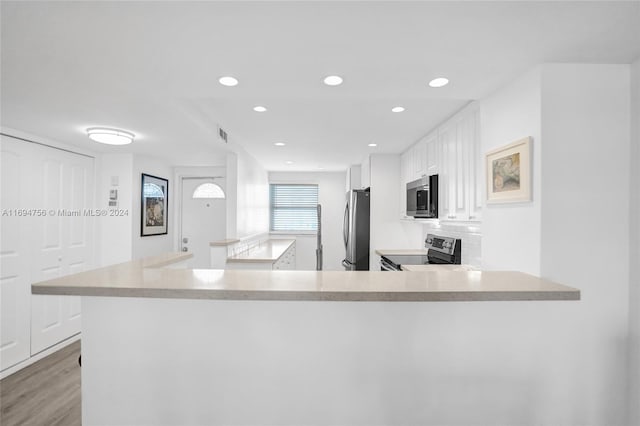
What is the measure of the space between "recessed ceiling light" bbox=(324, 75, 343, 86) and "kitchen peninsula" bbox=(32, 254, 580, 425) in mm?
1158

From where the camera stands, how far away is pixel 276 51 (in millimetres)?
1595

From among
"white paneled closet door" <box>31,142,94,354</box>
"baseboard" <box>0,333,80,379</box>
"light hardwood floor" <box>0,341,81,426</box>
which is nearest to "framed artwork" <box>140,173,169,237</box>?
"white paneled closet door" <box>31,142,94,354</box>

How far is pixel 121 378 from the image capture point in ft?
4.94

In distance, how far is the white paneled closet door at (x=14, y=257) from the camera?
9.36 ft

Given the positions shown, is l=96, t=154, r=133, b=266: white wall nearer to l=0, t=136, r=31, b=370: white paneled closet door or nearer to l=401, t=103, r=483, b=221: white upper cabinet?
l=0, t=136, r=31, b=370: white paneled closet door

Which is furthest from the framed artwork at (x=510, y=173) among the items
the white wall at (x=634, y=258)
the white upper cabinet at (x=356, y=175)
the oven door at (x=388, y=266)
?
the white upper cabinet at (x=356, y=175)

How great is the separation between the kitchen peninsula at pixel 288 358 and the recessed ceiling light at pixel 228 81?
1.17 metres

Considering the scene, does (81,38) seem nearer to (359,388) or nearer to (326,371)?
(326,371)

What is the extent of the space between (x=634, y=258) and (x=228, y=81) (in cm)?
243

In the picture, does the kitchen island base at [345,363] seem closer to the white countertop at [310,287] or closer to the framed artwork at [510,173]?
the white countertop at [310,287]

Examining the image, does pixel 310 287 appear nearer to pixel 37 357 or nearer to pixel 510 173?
pixel 510 173

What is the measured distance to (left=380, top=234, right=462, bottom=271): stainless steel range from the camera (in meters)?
3.16

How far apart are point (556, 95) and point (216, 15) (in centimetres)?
173

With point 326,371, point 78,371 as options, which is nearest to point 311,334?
point 326,371
